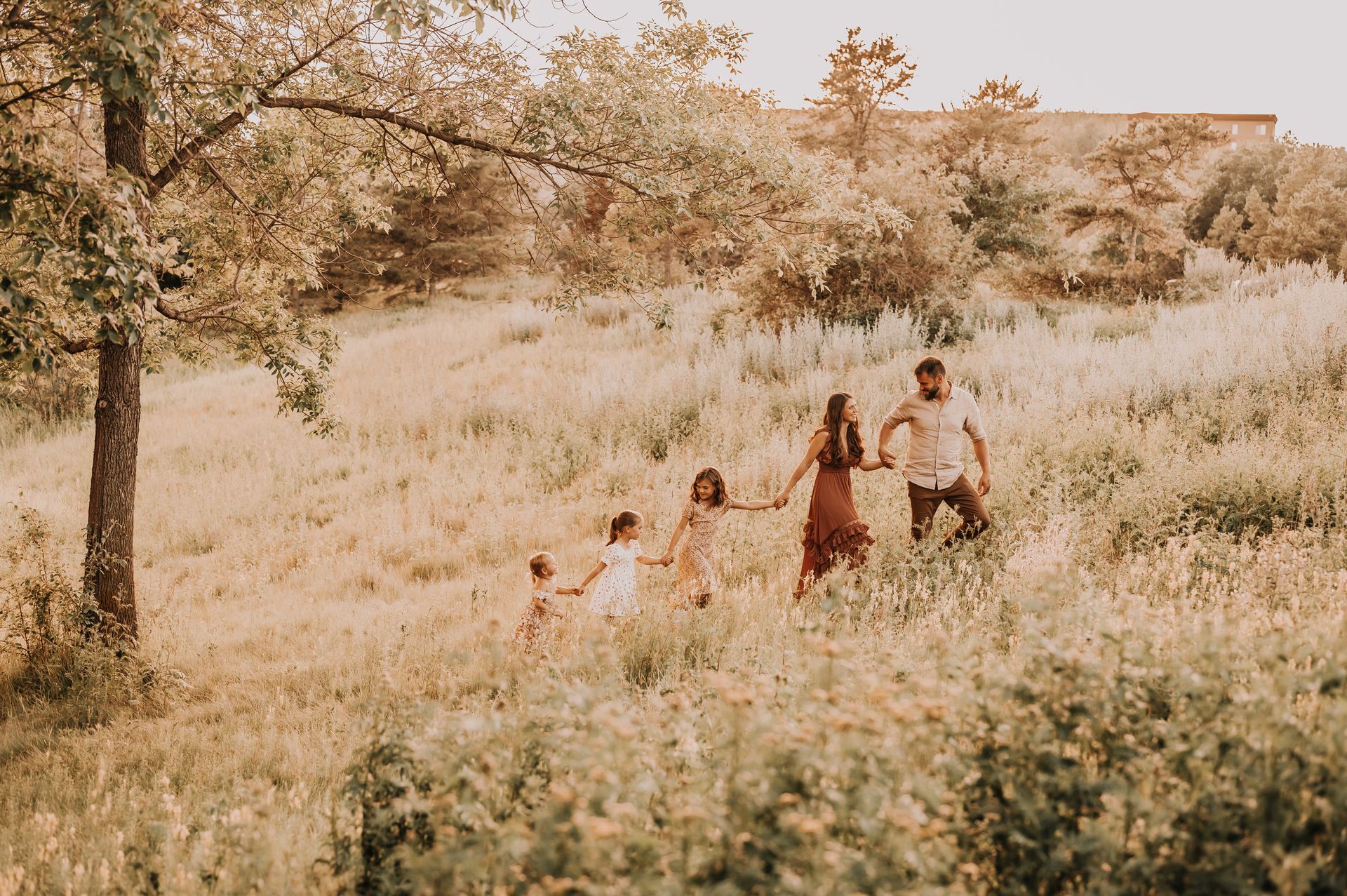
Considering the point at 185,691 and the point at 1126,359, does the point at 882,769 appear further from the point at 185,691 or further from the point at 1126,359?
the point at 1126,359

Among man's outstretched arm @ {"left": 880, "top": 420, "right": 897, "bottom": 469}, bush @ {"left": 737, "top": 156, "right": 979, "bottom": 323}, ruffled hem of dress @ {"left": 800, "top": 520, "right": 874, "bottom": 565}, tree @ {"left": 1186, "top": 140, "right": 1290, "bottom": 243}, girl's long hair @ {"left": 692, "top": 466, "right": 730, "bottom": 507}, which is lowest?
ruffled hem of dress @ {"left": 800, "top": 520, "right": 874, "bottom": 565}

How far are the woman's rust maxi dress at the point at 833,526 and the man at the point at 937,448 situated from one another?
16.2 inches

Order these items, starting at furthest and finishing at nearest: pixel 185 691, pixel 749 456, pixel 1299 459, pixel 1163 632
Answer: pixel 749 456
pixel 1299 459
pixel 185 691
pixel 1163 632

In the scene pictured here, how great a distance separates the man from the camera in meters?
6.14

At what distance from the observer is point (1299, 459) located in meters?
6.83

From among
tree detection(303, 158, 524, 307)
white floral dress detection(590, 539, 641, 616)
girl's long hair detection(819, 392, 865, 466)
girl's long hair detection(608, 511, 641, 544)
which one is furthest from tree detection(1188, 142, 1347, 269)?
tree detection(303, 158, 524, 307)

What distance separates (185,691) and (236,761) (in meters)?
1.60

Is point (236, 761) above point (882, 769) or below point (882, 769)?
below

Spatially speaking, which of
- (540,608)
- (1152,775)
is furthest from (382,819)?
(540,608)

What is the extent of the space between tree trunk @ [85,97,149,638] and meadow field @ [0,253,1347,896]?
48 centimetres

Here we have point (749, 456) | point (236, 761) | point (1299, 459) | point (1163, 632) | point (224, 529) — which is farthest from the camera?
point (224, 529)

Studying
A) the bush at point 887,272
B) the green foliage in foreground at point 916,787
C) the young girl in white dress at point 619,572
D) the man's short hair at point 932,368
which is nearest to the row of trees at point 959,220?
the bush at point 887,272

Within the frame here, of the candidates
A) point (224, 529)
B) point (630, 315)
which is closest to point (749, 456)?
point (224, 529)

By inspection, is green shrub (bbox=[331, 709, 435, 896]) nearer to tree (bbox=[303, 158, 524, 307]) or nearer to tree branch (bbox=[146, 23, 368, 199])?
tree branch (bbox=[146, 23, 368, 199])
